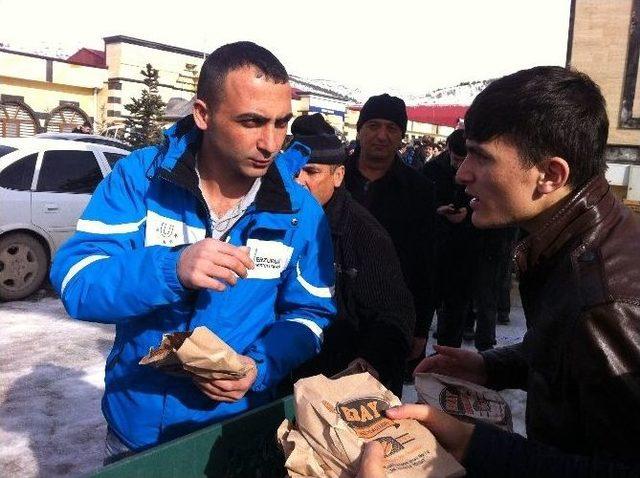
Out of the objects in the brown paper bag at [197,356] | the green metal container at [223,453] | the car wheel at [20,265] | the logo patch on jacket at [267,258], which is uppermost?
the logo patch on jacket at [267,258]

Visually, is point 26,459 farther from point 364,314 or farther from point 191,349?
point 191,349

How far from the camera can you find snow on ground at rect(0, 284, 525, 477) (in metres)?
3.92

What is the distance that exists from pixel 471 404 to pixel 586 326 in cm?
50

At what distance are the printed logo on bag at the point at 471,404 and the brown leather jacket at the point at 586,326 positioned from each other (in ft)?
0.50

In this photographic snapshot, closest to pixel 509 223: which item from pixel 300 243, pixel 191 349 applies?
pixel 300 243

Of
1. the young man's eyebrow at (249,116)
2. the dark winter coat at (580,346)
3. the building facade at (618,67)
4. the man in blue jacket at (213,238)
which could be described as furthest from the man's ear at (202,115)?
the building facade at (618,67)

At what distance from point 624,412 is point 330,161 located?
210 centimetres

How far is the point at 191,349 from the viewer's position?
57.9 inches

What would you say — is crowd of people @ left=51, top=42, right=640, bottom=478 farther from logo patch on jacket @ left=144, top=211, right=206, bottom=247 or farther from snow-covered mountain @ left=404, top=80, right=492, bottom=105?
snow-covered mountain @ left=404, top=80, right=492, bottom=105

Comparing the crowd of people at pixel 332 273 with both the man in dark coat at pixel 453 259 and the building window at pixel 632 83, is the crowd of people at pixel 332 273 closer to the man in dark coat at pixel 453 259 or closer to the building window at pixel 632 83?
the man in dark coat at pixel 453 259

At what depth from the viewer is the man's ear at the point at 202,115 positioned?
2014 mm

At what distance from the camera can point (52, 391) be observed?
193 inches

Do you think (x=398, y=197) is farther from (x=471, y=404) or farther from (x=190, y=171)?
(x=471, y=404)

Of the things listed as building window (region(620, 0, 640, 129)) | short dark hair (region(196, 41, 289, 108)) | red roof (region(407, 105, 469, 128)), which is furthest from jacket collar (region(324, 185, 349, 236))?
red roof (region(407, 105, 469, 128))
